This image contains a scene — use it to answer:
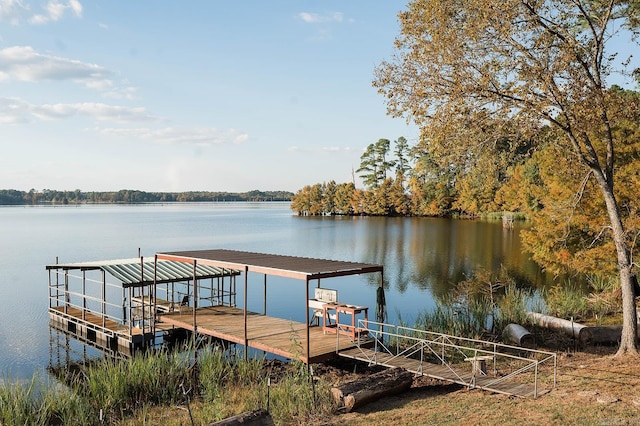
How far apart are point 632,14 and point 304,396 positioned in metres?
11.4

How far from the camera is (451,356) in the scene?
13.4 meters

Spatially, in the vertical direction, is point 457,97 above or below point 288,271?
above

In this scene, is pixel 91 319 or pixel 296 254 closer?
pixel 91 319

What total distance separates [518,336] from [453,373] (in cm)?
443

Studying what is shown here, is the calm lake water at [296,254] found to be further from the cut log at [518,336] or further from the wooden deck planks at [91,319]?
the cut log at [518,336]

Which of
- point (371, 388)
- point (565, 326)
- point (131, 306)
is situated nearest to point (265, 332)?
point (371, 388)

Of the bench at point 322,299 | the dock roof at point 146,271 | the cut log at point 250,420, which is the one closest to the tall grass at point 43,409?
the cut log at point 250,420

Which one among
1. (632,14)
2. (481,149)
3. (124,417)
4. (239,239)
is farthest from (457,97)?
(239,239)

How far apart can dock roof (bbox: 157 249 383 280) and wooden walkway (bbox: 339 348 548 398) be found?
6.49ft

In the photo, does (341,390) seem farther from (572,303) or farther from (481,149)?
(572,303)

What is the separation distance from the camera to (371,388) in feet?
33.5

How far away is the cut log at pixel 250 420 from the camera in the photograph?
26.6 ft

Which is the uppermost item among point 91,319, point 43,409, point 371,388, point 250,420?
point 250,420

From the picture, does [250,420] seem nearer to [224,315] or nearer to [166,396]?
[166,396]
